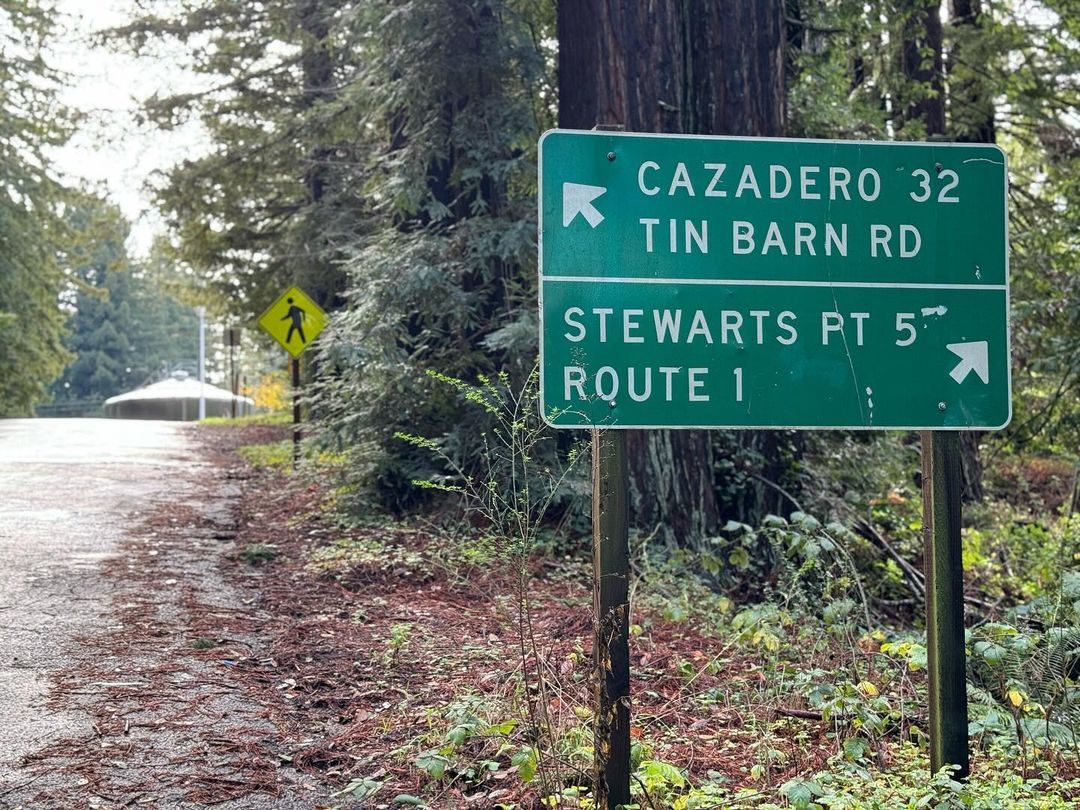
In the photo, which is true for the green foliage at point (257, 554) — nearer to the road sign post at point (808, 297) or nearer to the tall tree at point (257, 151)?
the road sign post at point (808, 297)

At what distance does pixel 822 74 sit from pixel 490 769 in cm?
918

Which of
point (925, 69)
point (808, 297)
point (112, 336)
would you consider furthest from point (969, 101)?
point (112, 336)

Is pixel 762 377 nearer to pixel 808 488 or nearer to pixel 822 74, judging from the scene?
pixel 808 488

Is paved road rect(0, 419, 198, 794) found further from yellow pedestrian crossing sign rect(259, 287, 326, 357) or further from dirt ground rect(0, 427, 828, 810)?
yellow pedestrian crossing sign rect(259, 287, 326, 357)

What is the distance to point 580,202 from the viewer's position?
12.1 feet

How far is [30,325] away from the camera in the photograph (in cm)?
3800

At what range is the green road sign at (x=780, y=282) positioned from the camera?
146 inches

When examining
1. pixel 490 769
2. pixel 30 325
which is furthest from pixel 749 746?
pixel 30 325

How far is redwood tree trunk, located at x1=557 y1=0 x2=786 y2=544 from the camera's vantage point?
343 inches

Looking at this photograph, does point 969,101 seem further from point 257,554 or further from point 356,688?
point 356,688

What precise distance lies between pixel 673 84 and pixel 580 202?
18.2ft

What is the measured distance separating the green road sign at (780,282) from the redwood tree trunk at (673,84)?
4.76m

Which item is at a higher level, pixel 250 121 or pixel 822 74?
pixel 250 121

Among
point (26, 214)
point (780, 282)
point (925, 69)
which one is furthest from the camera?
point (26, 214)
